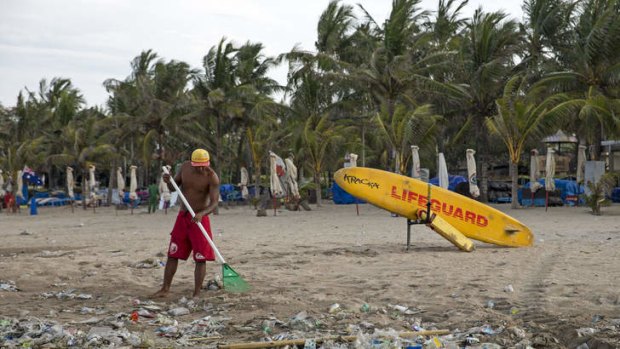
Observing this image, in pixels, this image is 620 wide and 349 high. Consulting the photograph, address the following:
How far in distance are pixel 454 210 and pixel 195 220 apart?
5385 millimetres

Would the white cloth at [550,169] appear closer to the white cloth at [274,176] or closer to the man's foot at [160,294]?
the white cloth at [274,176]

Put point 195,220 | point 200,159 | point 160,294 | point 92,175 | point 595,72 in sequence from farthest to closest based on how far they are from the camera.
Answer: point 92,175
point 595,72
point 200,159
point 160,294
point 195,220

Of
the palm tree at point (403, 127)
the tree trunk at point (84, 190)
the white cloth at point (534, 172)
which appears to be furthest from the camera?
the tree trunk at point (84, 190)

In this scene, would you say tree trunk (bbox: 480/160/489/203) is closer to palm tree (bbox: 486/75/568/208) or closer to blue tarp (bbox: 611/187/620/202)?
palm tree (bbox: 486/75/568/208)

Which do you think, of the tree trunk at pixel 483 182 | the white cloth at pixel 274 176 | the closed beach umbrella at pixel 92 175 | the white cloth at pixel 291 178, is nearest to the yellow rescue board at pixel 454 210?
the white cloth at pixel 274 176

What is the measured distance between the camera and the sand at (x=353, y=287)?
5.20m

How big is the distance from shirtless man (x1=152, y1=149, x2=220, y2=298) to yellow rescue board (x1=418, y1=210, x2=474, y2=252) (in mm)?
4321

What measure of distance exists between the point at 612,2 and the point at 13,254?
2314 cm

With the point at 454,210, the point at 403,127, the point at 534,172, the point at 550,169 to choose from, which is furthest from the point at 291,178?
the point at 454,210

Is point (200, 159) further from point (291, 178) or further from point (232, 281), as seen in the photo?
point (291, 178)

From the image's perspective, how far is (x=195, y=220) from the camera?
Result: 650cm

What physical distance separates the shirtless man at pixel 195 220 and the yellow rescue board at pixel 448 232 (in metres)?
4.32

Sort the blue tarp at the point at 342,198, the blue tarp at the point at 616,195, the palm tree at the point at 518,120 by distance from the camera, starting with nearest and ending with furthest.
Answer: the palm tree at the point at 518,120
the blue tarp at the point at 616,195
the blue tarp at the point at 342,198

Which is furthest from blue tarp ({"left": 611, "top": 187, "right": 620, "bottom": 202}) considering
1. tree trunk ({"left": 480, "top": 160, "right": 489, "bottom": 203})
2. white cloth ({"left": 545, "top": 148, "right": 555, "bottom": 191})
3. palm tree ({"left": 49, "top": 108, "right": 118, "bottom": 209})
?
palm tree ({"left": 49, "top": 108, "right": 118, "bottom": 209})
